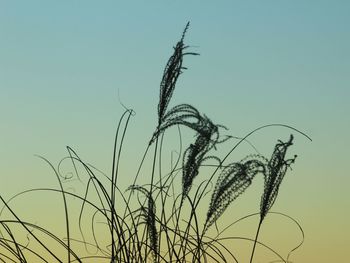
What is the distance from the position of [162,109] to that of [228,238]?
0.76m

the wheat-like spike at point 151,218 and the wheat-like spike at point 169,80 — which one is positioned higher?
the wheat-like spike at point 169,80

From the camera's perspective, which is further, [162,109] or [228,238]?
[228,238]

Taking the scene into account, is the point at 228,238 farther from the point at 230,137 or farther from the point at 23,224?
the point at 23,224

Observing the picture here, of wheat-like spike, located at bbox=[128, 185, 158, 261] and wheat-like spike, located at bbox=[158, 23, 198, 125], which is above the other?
A: wheat-like spike, located at bbox=[158, 23, 198, 125]

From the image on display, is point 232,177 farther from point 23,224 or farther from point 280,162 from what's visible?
point 23,224

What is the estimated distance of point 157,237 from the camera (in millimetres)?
3041

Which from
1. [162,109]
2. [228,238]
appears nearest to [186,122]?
[162,109]

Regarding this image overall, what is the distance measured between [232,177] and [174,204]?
0.44 meters

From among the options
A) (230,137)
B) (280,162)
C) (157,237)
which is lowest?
(157,237)

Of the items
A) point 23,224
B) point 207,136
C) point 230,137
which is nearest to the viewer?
point 23,224

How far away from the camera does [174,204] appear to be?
3.38 metres

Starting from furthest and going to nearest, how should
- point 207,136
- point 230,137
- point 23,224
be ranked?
1. point 230,137
2. point 207,136
3. point 23,224

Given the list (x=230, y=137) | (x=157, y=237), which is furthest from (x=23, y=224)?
(x=230, y=137)

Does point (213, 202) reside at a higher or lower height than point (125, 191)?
lower
